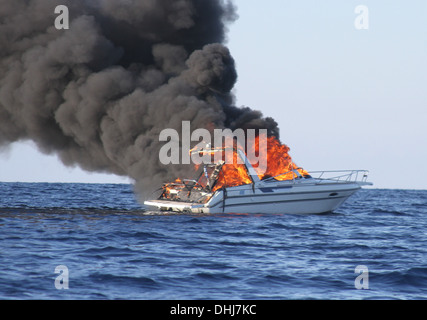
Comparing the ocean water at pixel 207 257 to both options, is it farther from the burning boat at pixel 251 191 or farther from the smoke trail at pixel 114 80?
the smoke trail at pixel 114 80

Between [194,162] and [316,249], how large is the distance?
45.6 feet

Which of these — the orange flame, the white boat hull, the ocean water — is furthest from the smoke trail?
the ocean water

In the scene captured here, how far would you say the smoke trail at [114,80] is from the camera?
35.0 m

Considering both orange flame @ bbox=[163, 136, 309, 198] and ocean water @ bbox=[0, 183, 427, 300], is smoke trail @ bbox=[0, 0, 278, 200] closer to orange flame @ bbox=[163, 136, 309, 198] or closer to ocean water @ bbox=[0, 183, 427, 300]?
orange flame @ bbox=[163, 136, 309, 198]

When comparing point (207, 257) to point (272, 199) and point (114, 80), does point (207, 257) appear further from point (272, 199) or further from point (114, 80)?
point (114, 80)

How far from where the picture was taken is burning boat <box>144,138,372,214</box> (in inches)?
1117

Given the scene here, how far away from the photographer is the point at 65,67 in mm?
37594

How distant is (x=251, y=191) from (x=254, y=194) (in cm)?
21

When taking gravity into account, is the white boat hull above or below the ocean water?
above

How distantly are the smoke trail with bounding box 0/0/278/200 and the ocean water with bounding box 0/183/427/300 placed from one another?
8.10m

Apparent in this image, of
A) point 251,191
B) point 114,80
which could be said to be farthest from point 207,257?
point 114,80

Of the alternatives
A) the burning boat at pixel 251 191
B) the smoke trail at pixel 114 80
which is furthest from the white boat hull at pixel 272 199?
the smoke trail at pixel 114 80
